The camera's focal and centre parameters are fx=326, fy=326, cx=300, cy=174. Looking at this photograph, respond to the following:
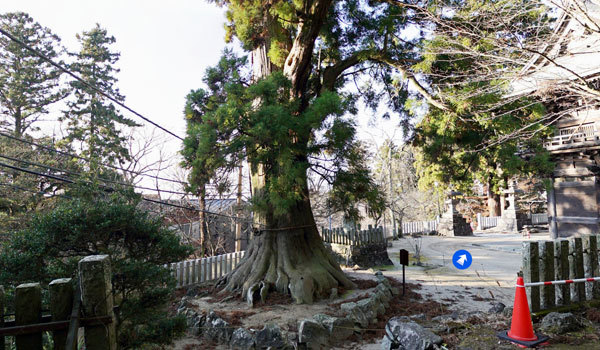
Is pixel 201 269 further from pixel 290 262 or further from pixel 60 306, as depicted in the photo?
pixel 60 306

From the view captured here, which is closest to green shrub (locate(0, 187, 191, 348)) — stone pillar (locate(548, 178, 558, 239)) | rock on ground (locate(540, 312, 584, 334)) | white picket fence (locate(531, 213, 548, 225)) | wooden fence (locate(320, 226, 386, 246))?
rock on ground (locate(540, 312, 584, 334))

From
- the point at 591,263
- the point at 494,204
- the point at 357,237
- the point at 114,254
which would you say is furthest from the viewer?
the point at 494,204

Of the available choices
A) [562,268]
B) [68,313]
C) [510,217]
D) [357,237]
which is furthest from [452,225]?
[68,313]

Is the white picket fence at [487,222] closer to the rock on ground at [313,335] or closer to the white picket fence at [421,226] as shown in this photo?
the white picket fence at [421,226]

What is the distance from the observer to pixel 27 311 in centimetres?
232

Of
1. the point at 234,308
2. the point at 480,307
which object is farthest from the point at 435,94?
the point at 234,308

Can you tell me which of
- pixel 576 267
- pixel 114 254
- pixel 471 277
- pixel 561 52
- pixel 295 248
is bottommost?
pixel 471 277

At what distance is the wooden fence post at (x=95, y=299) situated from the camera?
2.46 meters

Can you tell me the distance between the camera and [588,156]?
12086mm

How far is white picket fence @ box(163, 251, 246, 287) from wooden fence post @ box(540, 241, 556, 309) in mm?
8106

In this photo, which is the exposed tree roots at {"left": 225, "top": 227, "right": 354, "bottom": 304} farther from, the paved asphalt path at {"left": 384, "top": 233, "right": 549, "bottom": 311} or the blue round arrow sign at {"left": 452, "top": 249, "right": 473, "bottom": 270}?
the blue round arrow sign at {"left": 452, "top": 249, "right": 473, "bottom": 270}

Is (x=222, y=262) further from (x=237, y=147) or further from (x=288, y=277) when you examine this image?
(x=237, y=147)

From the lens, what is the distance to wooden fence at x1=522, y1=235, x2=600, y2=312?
438cm

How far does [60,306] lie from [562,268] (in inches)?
230
